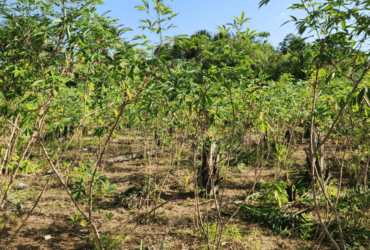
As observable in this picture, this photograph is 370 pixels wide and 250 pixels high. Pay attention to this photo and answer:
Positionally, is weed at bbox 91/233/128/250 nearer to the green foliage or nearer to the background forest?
the background forest

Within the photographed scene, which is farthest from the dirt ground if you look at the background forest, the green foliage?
the green foliage

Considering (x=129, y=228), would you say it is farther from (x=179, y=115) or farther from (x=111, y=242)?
(x=179, y=115)

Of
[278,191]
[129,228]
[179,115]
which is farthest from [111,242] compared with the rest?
[278,191]

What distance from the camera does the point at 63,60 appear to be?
254cm

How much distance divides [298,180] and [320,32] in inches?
181

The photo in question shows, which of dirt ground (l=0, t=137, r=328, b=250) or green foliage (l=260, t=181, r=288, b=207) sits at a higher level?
green foliage (l=260, t=181, r=288, b=207)

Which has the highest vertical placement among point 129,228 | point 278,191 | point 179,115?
point 179,115

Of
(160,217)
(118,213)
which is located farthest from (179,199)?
(118,213)

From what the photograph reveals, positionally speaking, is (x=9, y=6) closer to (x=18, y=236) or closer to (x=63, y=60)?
(x=63, y=60)

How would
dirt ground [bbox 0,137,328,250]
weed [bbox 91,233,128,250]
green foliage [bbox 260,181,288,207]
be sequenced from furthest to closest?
dirt ground [bbox 0,137,328,250] → weed [bbox 91,233,128,250] → green foliage [bbox 260,181,288,207]

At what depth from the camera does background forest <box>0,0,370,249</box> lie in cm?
201

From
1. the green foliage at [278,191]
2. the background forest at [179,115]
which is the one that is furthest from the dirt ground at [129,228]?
the green foliage at [278,191]

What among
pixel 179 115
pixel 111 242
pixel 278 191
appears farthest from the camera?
pixel 179 115

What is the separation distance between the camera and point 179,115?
146 inches
